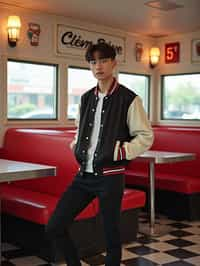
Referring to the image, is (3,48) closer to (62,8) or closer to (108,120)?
(62,8)

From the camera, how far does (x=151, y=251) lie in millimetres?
3941

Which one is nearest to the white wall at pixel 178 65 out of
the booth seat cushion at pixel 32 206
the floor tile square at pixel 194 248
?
the floor tile square at pixel 194 248

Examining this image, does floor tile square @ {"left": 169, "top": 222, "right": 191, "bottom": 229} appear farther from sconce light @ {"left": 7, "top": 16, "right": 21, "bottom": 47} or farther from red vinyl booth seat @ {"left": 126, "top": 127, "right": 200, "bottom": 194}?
sconce light @ {"left": 7, "top": 16, "right": 21, "bottom": 47}

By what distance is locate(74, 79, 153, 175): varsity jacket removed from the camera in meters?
2.39

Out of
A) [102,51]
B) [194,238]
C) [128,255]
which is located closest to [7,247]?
[128,255]

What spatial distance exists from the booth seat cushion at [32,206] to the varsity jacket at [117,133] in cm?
124

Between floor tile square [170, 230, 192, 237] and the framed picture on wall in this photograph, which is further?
the framed picture on wall

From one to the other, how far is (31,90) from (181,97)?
3020 mm

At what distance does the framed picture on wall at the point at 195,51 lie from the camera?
7.58m

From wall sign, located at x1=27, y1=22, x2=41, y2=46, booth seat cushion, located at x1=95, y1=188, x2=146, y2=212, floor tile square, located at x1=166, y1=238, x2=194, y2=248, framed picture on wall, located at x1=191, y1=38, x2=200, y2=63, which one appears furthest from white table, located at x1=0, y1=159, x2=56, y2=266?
framed picture on wall, located at x1=191, y1=38, x2=200, y2=63

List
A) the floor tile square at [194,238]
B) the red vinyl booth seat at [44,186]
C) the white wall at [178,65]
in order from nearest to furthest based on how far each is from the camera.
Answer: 1. the red vinyl booth seat at [44,186]
2. the floor tile square at [194,238]
3. the white wall at [178,65]

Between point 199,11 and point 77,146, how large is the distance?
4.40 m

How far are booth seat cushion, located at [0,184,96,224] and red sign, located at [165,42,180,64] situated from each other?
4641mm

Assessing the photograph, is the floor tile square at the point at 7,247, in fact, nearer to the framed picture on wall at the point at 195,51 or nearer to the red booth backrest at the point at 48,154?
the red booth backrest at the point at 48,154
